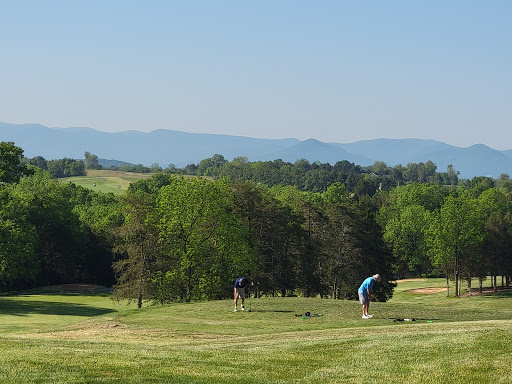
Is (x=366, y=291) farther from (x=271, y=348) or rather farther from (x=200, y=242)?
(x=200, y=242)

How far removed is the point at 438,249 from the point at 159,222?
137 ft

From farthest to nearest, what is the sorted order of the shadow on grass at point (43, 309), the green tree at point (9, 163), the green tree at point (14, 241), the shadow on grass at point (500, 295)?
the shadow on grass at point (500, 295) → the green tree at point (14, 241) → the green tree at point (9, 163) → the shadow on grass at point (43, 309)

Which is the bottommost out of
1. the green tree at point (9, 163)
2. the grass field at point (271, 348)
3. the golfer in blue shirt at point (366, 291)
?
the grass field at point (271, 348)

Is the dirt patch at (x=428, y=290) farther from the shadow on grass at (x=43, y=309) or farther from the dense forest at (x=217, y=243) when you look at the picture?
Answer: the shadow on grass at (x=43, y=309)

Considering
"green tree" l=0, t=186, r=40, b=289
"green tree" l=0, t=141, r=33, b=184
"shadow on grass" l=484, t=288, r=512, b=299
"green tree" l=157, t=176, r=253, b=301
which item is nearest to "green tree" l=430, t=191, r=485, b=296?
"shadow on grass" l=484, t=288, r=512, b=299

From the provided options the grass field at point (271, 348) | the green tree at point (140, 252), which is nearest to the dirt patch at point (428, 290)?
the green tree at point (140, 252)

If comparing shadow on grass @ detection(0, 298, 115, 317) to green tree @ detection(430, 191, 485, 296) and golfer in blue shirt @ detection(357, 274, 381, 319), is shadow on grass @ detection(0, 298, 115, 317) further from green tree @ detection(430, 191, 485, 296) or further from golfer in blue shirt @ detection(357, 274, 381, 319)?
green tree @ detection(430, 191, 485, 296)

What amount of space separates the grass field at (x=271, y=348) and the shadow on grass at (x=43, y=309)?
1649 centimetres

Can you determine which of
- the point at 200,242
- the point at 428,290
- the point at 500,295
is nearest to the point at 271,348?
the point at 200,242

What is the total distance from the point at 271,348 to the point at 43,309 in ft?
141

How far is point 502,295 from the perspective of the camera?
3580 inches

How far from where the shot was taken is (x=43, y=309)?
6412 cm

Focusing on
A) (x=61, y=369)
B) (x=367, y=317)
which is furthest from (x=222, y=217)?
(x=61, y=369)

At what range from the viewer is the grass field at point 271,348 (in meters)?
20.2
